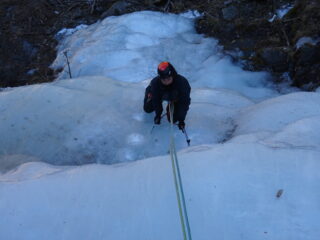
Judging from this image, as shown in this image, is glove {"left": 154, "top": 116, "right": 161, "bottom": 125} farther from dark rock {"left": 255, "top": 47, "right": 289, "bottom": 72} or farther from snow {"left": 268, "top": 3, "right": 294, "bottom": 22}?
snow {"left": 268, "top": 3, "right": 294, "bottom": 22}

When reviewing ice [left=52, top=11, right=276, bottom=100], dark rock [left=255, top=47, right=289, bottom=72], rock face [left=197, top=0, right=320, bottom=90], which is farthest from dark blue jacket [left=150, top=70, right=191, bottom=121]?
dark rock [left=255, top=47, right=289, bottom=72]

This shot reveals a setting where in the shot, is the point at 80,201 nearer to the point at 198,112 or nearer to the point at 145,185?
the point at 145,185

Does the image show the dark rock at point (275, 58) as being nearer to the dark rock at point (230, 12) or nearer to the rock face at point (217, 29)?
the rock face at point (217, 29)

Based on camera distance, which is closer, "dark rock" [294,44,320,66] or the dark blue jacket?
the dark blue jacket

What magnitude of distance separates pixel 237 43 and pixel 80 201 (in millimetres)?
5805

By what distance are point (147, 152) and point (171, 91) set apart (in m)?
0.90

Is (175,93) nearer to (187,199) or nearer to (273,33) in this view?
(187,199)

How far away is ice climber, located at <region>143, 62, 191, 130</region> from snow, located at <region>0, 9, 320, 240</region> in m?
0.44

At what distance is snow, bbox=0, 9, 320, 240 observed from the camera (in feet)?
7.59

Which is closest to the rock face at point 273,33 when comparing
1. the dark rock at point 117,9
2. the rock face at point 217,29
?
the rock face at point 217,29

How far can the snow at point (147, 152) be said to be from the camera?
7.59 feet

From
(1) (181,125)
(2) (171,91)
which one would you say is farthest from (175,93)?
(1) (181,125)

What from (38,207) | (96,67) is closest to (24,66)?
(96,67)

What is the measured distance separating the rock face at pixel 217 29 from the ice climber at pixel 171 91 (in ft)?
10.4
